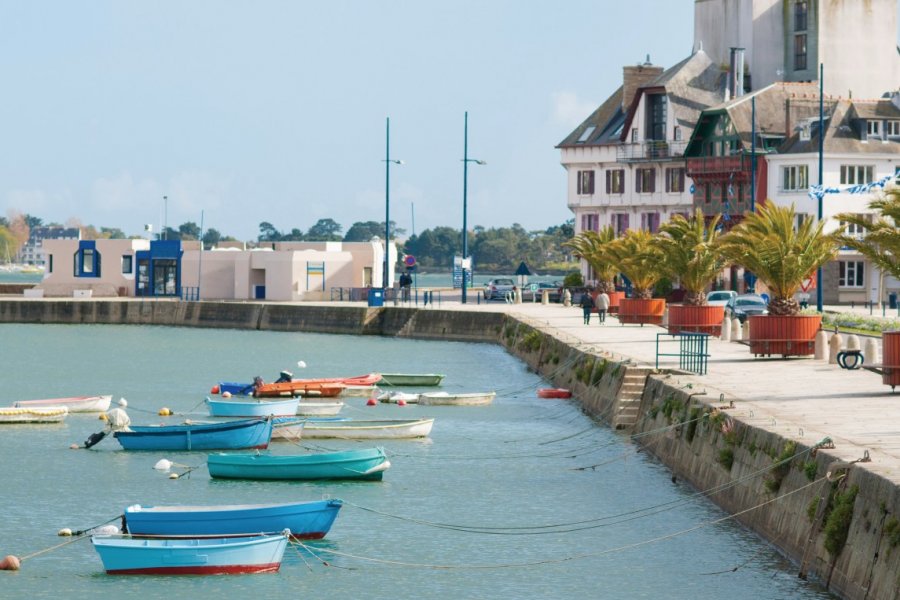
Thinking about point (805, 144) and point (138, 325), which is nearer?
point (805, 144)

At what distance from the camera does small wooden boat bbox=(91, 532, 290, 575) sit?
29391mm

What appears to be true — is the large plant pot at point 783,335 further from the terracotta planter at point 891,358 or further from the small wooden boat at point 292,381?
the small wooden boat at point 292,381

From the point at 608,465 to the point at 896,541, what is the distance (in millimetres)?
18937

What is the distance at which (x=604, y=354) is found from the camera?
5656cm

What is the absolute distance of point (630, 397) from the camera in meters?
48.2

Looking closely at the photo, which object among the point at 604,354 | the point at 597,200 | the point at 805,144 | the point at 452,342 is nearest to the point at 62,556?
the point at 604,354

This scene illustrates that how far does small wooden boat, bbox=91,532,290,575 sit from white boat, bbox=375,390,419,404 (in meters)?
30.3

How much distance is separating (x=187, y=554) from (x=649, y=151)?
3771 inches

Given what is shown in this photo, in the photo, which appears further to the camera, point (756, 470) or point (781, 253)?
point (781, 253)

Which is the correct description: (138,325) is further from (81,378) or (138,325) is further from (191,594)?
(191,594)

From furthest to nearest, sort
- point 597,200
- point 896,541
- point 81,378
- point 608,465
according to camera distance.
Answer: point 597,200
point 81,378
point 608,465
point 896,541

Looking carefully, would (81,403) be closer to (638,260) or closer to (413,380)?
Answer: (413,380)

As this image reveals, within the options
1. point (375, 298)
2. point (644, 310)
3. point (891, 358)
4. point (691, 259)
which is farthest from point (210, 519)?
point (375, 298)

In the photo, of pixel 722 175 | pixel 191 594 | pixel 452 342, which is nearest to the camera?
pixel 191 594
